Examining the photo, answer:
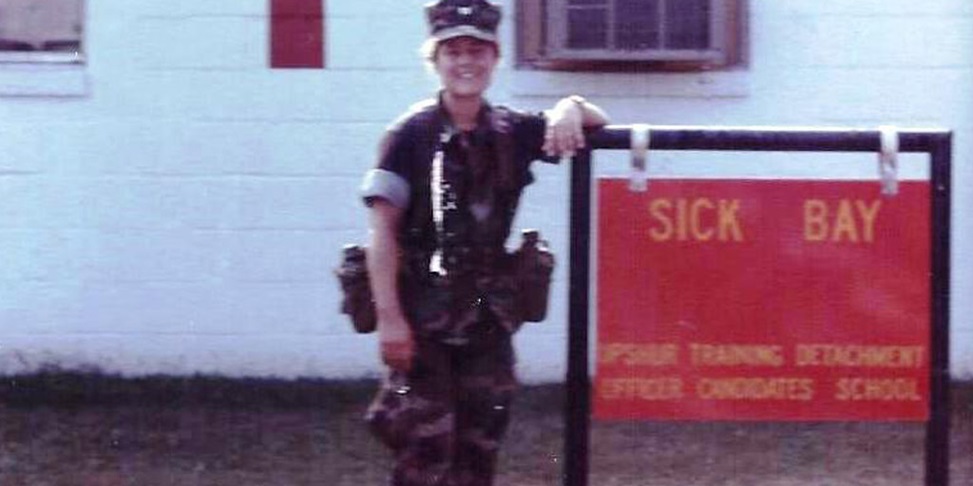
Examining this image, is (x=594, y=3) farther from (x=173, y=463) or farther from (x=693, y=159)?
(x=173, y=463)

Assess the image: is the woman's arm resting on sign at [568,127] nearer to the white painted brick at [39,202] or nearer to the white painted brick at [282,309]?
the white painted brick at [282,309]

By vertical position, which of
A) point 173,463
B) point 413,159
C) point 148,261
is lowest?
point 173,463

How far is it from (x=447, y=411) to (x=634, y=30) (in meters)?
3.34

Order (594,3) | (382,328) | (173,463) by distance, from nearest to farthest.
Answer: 1. (382,328)
2. (173,463)
3. (594,3)

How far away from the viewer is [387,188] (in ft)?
17.1

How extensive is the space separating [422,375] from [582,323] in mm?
464

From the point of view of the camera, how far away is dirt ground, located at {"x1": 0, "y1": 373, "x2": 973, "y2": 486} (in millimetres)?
7301

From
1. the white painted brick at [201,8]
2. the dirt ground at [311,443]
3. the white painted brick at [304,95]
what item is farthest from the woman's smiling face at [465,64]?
the white painted brick at [201,8]

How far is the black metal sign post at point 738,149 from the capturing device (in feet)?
17.6

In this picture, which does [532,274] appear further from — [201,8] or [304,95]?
[201,8]

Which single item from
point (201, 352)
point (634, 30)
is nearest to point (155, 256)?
point (201, 352)

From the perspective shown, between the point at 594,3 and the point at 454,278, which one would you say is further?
the point at 594,3

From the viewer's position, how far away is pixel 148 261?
858cm

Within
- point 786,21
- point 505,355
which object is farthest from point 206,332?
point 505,355
